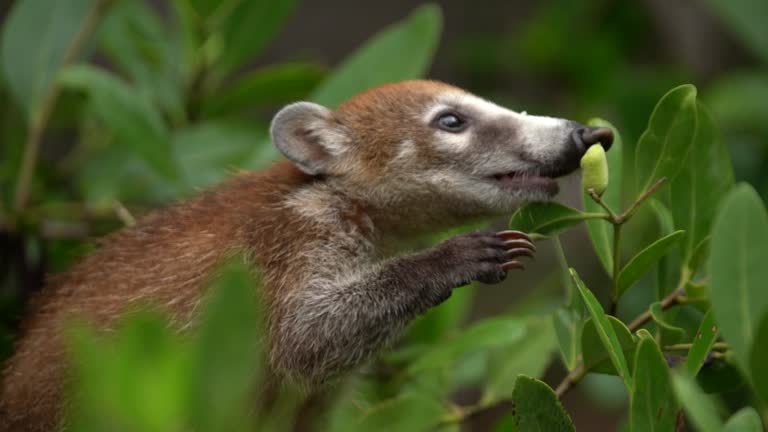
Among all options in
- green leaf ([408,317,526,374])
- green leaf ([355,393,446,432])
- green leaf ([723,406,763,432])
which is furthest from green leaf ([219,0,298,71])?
green leaf ([723,406,763,432])

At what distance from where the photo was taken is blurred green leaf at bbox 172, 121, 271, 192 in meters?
5.05

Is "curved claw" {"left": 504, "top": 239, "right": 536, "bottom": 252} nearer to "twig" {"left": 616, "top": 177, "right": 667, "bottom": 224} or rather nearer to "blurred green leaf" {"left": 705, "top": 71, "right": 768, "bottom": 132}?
"twig" {"left": 616, "top": 177, "right": 667, "bottom": 224}

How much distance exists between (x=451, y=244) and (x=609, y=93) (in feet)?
13.5

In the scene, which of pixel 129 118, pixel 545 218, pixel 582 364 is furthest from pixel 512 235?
pixel 129 118

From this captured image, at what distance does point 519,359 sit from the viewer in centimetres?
413

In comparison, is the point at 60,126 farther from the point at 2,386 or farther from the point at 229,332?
the point at 229,332

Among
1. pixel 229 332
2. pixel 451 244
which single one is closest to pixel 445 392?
pixel 451 244

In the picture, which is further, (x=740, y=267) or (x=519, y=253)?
(x=519, y=253)

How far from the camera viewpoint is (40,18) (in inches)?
189

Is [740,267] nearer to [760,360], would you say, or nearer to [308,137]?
[760,360]

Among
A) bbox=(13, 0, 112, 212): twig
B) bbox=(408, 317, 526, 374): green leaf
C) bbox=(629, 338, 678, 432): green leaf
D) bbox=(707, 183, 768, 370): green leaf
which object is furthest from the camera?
bbox=(13, 0, 112, 212): twig

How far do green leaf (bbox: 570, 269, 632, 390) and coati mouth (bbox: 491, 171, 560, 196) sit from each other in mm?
1070

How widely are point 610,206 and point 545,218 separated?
31 centimetres

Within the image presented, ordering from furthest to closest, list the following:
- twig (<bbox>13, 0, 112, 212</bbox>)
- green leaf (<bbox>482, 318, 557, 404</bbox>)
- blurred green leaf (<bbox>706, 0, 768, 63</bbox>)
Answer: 1. blurred green leaf (<bbox>706, 0, 768, 63</bbox>)
2. twig (<bbox>13, 0, 112, 212</bbox>)
3. green leaf (<bbox>482, 318, 557, 404</bbox>)
